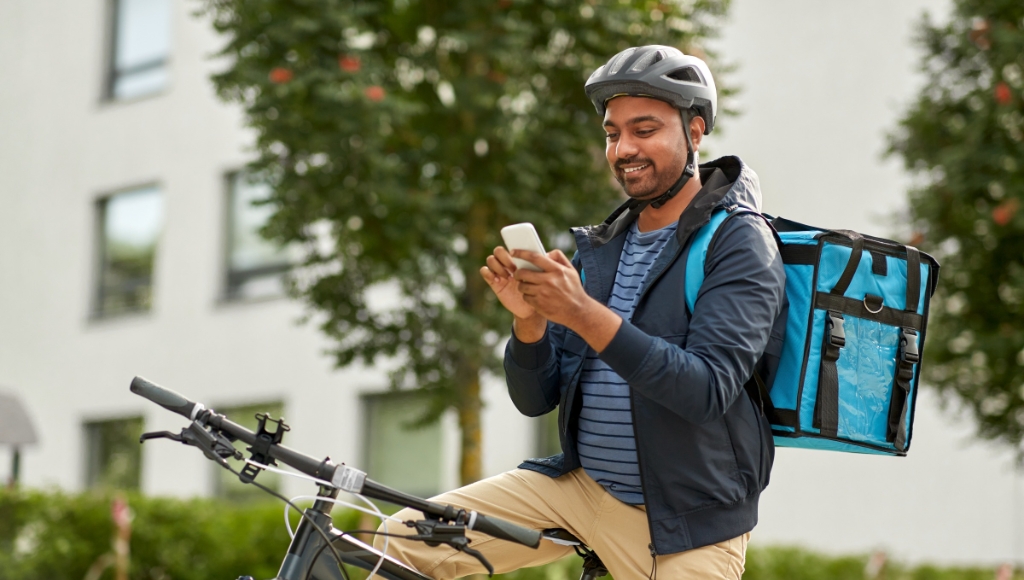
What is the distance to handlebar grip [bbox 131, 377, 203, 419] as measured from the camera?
9.24ft

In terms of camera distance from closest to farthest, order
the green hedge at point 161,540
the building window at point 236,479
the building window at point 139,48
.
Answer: the green hedge at point 161,540
the building window at point 236,479
the building window at point 139,48

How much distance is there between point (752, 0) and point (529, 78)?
651 centimetres

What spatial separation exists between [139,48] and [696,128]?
711 inches

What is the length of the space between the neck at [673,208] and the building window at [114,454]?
54.3ft

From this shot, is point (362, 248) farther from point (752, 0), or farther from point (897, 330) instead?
point (752, 0)

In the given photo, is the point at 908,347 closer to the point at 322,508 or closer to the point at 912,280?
the point at 912,280

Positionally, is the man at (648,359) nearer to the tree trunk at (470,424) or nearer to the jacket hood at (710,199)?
the jacket hood at (710,199)

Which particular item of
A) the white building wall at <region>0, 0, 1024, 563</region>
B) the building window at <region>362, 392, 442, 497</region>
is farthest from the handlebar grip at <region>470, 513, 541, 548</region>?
the building window at <region>362, 392, 442, 497</region>

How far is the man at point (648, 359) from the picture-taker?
2.67 metres

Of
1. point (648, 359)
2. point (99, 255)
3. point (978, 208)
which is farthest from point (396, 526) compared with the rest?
point (99, 255)

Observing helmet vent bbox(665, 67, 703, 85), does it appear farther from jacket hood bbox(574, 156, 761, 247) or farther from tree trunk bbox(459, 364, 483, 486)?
tree trunk bbox(459, 364, 483, 486)

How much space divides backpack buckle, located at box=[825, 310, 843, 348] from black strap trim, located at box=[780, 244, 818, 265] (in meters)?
0.14

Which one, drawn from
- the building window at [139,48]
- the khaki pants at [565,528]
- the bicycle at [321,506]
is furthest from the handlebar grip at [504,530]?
the building window at [139,48]

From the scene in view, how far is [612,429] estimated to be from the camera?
305 cm
